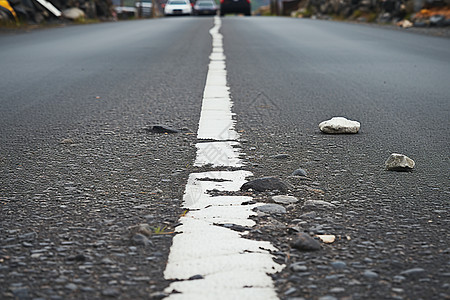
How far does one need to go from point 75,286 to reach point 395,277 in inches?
34.1

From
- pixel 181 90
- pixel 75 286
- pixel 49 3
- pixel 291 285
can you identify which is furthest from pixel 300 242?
pixel 49 3

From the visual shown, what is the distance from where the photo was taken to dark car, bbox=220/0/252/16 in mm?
33875

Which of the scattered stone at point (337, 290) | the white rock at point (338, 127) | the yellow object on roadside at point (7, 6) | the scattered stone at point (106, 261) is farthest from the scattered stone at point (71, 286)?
the yellow object on roadside at point (7, 6)

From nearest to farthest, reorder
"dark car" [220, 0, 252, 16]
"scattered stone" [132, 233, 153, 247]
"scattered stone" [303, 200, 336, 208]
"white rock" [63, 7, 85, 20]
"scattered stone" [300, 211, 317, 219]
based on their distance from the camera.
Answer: "scattered stone" [132, 233, 153, 247] < "scattered stone" [300, 211, 317, 219] < "scattered stone" [303, 200, 336, 208] < "white rock" [63, 7, 85, 20] < "dark car" [220, 0, 252, 16]

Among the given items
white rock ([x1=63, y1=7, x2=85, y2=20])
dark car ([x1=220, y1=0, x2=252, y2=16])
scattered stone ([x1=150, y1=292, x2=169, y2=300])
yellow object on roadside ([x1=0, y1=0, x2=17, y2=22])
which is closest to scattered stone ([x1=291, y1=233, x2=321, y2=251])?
scattered stone ([x1=150, y1=292, x2=169, y2=300])

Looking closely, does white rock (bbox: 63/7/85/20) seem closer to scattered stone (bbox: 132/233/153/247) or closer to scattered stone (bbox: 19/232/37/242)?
scattered stone (bbox: 19/232/37/242)

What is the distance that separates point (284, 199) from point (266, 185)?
0.53 feet

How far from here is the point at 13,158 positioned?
3066mm

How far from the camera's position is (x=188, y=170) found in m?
2.82

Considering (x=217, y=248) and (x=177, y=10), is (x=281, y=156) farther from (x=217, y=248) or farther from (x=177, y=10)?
(x=177, y=10)

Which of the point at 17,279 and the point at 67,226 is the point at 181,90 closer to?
the point at 67,226

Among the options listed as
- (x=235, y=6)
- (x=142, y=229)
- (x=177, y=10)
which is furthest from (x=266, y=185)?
(x=177, y=10)

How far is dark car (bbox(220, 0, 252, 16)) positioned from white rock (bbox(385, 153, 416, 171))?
3198 centimetres

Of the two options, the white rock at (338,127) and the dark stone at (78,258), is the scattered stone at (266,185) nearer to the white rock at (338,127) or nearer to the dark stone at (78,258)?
the dark stone at (78,258)
